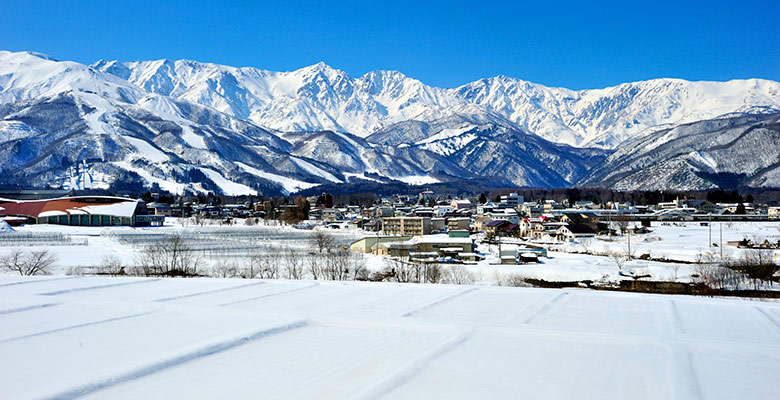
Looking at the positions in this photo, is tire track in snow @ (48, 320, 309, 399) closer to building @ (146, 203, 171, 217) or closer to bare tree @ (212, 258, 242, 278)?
bare tree @ (212, 258, 242, 278)

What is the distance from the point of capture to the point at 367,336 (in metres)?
8.84

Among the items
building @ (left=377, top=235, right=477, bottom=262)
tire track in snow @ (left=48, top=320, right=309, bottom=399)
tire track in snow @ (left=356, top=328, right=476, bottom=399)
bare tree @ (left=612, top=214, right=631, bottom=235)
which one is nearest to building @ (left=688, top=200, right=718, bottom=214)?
bare tree @ (left=612, top=214, right=631, bottom=235)

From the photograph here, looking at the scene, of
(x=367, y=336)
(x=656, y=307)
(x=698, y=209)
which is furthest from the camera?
(x=698, y=209)

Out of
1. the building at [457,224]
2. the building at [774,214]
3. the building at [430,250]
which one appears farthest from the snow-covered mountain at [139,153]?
the building at [430,250]

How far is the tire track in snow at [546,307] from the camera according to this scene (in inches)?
406

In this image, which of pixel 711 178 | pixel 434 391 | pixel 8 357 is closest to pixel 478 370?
pixel 434 391

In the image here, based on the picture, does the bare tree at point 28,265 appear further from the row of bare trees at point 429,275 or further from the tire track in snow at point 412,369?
the tire track in snow at point 412,369

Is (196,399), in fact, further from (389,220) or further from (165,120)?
(165,120)

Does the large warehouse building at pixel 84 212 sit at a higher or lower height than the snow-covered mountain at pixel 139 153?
lower

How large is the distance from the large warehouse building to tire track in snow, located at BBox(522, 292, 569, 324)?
162 ft

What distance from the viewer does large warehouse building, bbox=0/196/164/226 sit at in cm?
5338

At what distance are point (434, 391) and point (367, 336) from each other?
274 cm

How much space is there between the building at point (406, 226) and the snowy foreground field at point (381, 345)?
35.8 metres

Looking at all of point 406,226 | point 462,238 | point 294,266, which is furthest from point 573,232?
point 294,266
